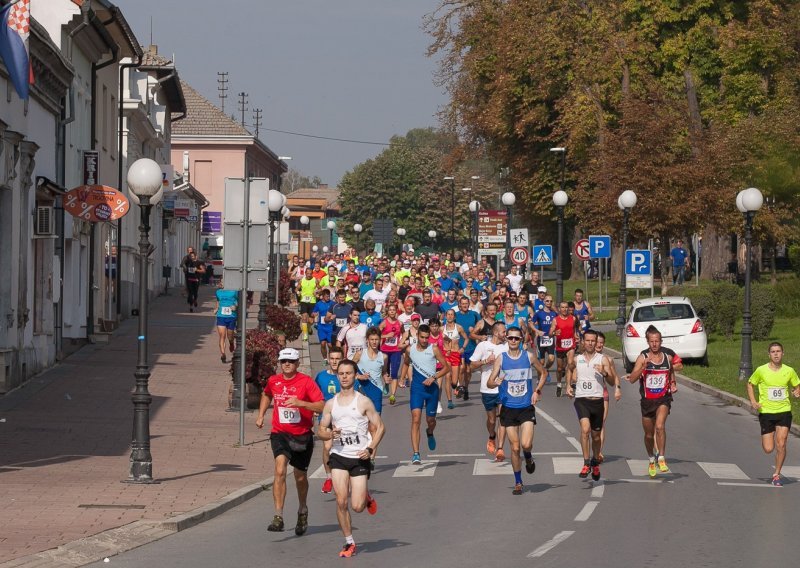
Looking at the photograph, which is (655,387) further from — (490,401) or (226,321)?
(226,321)

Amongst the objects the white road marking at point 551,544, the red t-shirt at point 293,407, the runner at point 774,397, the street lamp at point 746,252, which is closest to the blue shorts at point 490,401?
the runner at point 774,397

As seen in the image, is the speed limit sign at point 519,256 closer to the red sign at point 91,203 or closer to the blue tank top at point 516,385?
the red sign at point 91,203

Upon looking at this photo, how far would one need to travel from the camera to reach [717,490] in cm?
1636

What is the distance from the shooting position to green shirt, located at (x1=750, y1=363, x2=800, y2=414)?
17547 mm

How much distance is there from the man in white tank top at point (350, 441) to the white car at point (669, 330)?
803 inches

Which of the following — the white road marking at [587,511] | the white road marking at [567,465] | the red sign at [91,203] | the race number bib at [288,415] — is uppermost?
the red sign at [91,203]

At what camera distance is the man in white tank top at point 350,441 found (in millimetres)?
12445

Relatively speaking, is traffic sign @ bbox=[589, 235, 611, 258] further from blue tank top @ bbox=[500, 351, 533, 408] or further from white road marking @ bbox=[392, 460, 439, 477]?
blue tank top @ bbox=[500, 351, 533, 408]

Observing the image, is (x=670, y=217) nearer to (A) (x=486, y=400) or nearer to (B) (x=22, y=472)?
(A) (x=486, y=400)

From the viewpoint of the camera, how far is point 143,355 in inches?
668

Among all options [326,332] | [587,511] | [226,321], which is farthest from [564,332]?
[587,511]

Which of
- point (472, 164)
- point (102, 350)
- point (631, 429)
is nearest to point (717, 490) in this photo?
point (631, 429)

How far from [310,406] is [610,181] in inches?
1575

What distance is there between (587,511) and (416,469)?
13.6ft
